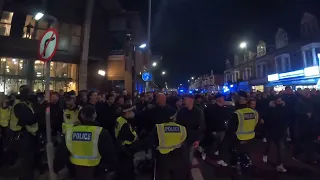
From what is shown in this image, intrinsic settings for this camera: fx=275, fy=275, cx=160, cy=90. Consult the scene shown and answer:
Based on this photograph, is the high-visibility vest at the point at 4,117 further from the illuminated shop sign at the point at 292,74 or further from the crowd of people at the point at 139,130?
the illuminated shop sign at the point at 292,74

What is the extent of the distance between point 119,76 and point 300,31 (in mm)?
22429

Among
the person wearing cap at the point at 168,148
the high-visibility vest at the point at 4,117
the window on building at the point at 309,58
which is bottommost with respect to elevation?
the person wearing cap at the point at 168,148

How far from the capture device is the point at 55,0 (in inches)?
772

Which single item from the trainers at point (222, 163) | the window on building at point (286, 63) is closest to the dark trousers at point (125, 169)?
the trainers at point (222, 163)

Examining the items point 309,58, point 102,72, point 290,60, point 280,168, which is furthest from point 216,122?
point 290,60

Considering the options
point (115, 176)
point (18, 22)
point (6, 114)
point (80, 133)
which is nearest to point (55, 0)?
point (18, 22)

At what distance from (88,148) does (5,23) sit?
1753 centimetres

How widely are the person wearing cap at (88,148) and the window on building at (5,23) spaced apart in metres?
17.1

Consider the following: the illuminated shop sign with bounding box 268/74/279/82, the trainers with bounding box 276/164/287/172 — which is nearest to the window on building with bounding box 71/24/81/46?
the trainers with bounding box 276/164/287/172

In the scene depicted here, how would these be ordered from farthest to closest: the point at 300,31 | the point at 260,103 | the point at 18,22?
1. the point at 300,31
2. the point at 18,22
3. the point at 260,103

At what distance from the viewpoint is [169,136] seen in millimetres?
4082

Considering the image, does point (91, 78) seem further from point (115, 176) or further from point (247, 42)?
point (247, 42)

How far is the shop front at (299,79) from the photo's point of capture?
24688 mm

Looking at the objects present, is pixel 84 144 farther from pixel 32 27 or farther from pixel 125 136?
pixel 32 27
